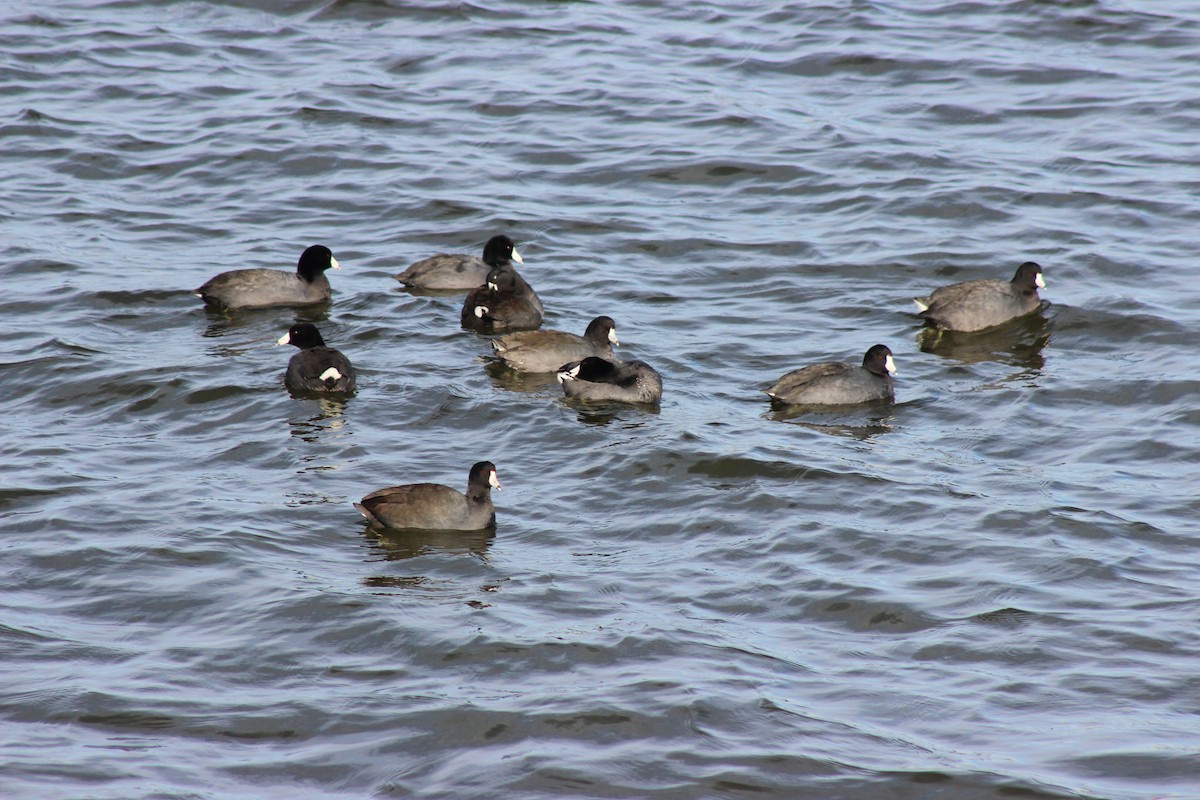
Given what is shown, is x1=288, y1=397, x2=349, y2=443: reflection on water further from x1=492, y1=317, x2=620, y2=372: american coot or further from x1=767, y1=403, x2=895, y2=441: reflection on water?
x1=767, y1=403, x2=895, y2=441: reflection on water

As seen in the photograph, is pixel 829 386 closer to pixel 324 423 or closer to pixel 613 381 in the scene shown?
pixel 613 381

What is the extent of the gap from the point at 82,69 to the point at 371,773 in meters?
18.1

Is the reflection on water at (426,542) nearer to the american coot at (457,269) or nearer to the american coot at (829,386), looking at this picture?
the american coot at (829,386)

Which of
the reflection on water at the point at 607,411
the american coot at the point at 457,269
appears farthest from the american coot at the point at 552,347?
the american coot at the point at 457,269

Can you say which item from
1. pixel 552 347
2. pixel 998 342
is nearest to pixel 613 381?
pixel 552 347

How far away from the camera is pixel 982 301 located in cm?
1470

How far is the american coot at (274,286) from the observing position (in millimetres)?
14648

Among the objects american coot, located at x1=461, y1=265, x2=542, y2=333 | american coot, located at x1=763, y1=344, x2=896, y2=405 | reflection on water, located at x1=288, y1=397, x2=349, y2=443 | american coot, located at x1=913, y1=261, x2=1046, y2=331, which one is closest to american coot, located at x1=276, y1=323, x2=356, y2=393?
reflection on water, located at x1=288, y1=397, x2=349, y2=443

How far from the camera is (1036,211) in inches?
685

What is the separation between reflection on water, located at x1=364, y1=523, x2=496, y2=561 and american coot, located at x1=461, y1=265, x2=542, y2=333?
167 inches

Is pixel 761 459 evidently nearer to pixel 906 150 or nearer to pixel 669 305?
pixel 669 305

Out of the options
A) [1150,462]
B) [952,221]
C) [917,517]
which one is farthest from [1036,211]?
[917,517]

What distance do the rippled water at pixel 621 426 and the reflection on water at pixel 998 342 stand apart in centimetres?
6

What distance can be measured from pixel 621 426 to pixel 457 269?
3.68 m
